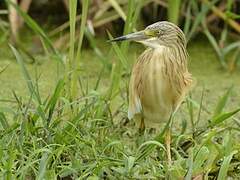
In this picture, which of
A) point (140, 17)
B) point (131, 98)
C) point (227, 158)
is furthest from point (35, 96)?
point (140, 17)

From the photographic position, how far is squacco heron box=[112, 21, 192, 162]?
8.87 ft

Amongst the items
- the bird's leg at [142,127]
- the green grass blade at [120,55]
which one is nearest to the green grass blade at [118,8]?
the green grass blade at [120,55]

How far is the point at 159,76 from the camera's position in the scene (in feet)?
8.87

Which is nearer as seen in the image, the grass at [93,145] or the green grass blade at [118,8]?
the grass at [93,145]

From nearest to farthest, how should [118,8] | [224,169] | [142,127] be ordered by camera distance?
[224,169] → [142,127] → [118,8]

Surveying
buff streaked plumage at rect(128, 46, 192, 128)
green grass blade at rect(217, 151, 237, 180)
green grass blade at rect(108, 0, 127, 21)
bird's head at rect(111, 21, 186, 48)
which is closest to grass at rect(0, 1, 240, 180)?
green grass blade at rect(217, 151, 237, 180)

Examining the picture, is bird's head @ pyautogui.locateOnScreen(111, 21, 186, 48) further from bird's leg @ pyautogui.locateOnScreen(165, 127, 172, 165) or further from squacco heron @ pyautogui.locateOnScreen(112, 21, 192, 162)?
bird's leg @ pyautogui.locateOnScreen(165, 127, 172, 165)

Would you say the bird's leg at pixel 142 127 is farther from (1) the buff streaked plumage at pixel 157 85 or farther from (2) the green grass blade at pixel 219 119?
(2) the green grass blade at pixel 219 119

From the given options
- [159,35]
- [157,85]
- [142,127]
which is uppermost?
[159,35]

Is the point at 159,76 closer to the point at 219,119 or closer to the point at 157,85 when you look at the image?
the point at 157,85

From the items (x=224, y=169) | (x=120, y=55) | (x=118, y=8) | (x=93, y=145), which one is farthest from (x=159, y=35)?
(x=118, y=8)

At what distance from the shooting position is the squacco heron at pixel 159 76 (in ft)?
8.87

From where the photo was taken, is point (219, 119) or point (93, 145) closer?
point (93, 145)

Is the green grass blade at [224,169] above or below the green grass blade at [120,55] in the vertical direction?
below
